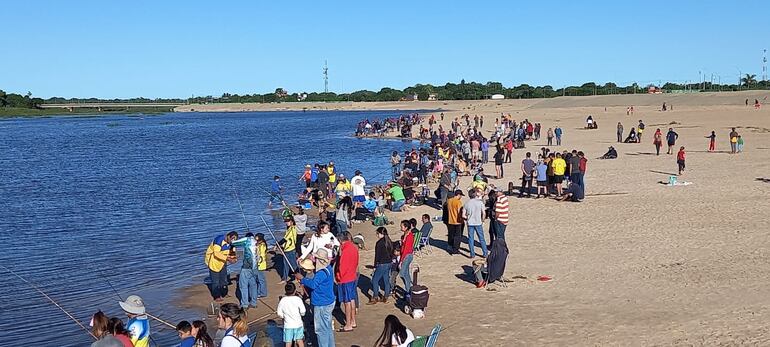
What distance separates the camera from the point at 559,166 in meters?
23.7

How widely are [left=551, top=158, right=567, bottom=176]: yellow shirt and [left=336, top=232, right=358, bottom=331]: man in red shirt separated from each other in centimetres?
1307

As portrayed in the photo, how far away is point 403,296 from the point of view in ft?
45.1

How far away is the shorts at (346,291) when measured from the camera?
38.7ft

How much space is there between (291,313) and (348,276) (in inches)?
69.9

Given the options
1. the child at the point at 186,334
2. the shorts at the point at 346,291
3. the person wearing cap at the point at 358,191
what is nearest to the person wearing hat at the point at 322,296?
the shorts at the point at 346,291

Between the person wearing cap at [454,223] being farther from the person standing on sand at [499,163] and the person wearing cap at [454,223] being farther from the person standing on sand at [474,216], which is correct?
the person standing on sand at [499,163]

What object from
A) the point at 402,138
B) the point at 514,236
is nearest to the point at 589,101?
the point at 402,138

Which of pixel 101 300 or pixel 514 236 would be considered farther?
pixel 514 236

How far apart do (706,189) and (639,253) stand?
9770 mm

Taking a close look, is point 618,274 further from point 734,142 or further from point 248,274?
point 734,142

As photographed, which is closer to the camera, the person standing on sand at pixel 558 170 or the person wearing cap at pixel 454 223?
the person wearing cap at pixel 454 223

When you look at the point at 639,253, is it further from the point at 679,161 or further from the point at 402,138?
the point at 402,138

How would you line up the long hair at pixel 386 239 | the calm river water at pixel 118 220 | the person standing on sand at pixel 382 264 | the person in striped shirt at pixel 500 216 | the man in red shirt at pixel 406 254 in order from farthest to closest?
the person in striped shirt at pixel 500 216, the calm river water at pixel 118 220, the man in red shirt at pixel 406 254, the person standing on sand at pixel 382 264, the long hair at pixel 386 239

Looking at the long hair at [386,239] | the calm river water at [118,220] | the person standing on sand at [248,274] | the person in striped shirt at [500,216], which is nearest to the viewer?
the long hair at [386,239]
